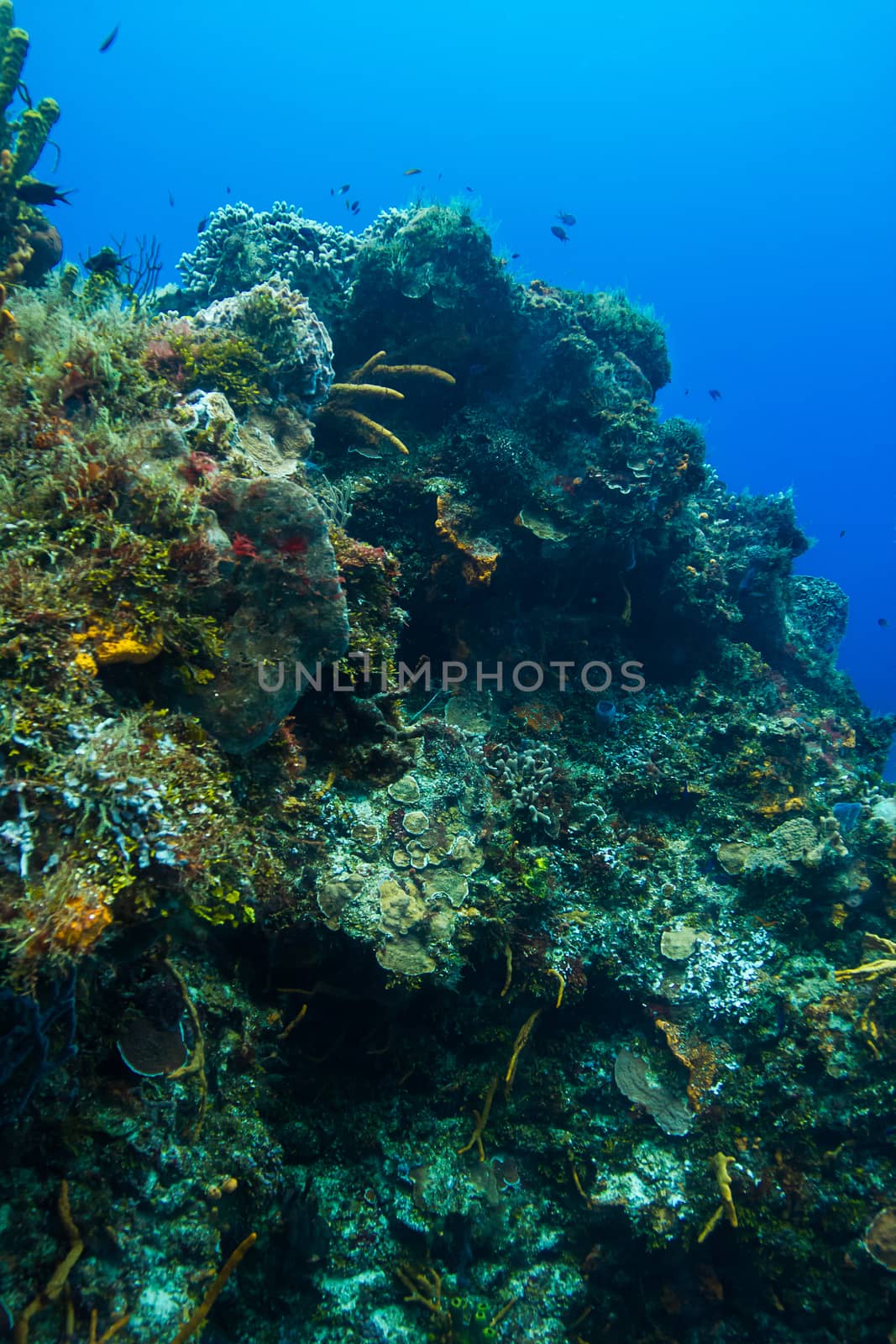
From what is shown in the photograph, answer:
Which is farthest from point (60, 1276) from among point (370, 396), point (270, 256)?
point (270, 256)

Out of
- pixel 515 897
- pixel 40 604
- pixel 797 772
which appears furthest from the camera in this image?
→ pixel 797 772

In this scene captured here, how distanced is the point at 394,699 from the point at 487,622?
3.09m

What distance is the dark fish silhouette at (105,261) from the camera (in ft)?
24.8

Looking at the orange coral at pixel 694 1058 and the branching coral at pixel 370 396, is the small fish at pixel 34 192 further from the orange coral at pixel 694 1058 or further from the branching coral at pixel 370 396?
the orange coral at pixel 694 1058

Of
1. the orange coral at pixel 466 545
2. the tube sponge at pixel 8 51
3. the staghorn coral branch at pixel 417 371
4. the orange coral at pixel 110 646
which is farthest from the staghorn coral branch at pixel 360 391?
the orange coral at pixel 110 646

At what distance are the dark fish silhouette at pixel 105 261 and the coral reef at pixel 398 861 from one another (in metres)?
1.47

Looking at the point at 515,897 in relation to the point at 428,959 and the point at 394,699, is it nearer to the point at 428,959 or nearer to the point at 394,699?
the point at 428,959

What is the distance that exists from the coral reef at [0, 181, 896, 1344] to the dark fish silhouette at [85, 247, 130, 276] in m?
Answer: 1.47

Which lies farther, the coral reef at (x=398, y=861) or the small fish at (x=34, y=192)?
the small fish at (x=34, y=192)

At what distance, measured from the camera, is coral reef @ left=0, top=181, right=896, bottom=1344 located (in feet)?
10.2

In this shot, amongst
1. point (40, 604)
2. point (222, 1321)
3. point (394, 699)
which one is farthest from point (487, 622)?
point (222, 1321)

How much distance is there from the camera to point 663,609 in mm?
9539

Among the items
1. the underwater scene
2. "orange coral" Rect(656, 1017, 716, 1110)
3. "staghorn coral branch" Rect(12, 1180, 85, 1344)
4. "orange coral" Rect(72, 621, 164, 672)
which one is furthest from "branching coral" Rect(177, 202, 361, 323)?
"orange coral" Rect(656, 1017, 716, 1110)

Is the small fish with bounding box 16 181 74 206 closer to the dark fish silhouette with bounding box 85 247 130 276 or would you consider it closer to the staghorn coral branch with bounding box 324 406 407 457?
the dark fish silhouette with bounding box 85 247 130 276
